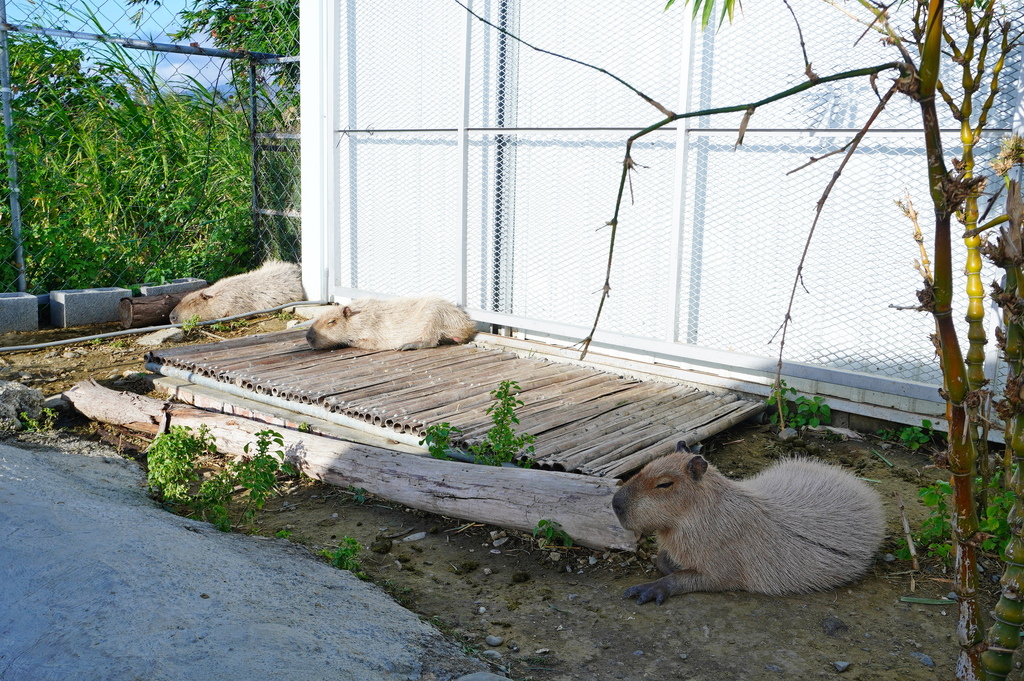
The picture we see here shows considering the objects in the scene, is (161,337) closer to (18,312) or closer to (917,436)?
(18,312)

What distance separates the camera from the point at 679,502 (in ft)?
11.0

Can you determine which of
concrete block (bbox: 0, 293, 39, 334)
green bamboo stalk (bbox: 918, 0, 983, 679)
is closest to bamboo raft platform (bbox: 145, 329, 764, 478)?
green bamboo stalk (bbox: 918, 0, 983, 679)

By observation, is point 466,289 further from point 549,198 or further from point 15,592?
point 15,592

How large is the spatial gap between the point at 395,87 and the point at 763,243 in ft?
11.8

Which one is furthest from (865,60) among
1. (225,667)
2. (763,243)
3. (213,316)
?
(213,316)

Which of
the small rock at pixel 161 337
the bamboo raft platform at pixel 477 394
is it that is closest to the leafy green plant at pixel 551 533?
the bamboo raft platform at pixel 477 394

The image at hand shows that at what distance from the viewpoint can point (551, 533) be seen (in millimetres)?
3715

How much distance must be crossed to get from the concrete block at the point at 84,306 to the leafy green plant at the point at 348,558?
5368 mm

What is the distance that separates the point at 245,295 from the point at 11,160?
2.27 m

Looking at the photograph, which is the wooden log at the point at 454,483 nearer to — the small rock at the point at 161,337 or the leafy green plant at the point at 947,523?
the leafy green plant at the point at 947,523

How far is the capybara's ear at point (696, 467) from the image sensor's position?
332 centimetres

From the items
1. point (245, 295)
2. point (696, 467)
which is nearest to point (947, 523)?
point (696, 467)

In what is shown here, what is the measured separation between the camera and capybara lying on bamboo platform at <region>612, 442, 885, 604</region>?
131 inches

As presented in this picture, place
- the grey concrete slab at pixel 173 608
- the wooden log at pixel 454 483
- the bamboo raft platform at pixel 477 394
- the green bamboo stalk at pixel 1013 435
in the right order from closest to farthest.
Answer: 1. the green bamboo stalk at pixel 1013 435
2. the grey concrete slab at pixel 173 608
3. the wooden log at pixel 454 483
4. the bamboo raft platform at pixel 477 394
